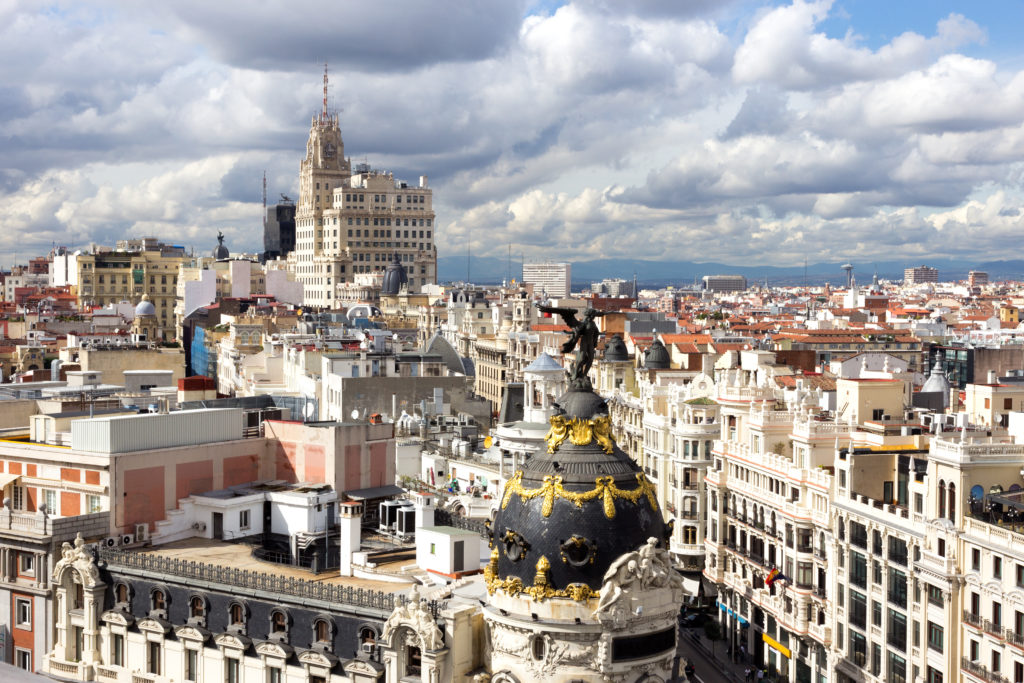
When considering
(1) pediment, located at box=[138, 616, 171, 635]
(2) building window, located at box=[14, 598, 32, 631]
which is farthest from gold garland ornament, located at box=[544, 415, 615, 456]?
(2) building window, located at box=[14, 598, 32, 631]

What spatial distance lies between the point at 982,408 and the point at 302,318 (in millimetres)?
128989

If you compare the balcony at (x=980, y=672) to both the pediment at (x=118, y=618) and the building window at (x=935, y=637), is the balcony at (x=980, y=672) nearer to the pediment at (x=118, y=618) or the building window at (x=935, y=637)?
the building window at (x=935, y=637)

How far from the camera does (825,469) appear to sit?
72375mm

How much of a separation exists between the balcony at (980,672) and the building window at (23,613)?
1682 inches

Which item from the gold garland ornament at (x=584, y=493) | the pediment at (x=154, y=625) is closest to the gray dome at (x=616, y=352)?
the pediment at (x=154, y=625)

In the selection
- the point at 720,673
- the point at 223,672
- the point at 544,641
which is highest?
the point at 544,641

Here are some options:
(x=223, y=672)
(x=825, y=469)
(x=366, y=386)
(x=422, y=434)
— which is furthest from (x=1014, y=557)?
(x=366, y=386)

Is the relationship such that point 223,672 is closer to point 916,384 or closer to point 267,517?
point 267,517

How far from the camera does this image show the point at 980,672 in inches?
2215

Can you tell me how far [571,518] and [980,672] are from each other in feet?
77.9

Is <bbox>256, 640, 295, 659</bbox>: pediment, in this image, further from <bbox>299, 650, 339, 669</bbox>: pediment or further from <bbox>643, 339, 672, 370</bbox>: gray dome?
<bbox>643, 339, 672, 370</bbox>: gray dome

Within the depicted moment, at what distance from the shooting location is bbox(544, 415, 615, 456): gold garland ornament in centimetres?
4562

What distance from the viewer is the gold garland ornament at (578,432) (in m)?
45.6

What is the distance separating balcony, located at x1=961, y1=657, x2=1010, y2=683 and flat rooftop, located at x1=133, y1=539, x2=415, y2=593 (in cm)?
2484
